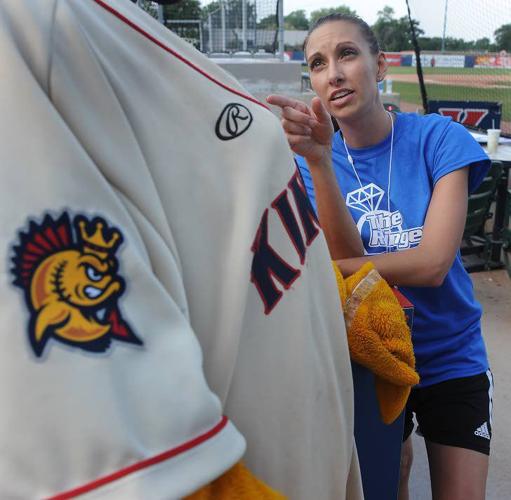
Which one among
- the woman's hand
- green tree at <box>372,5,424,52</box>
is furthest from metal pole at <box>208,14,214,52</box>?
the woman's hand

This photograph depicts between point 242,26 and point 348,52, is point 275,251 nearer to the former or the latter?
point 348,52

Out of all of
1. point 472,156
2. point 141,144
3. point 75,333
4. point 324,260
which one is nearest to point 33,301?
point 75,333

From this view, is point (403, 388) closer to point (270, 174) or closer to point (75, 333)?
point (270, 174)

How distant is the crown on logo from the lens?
537mm

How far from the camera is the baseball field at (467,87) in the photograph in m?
14.0

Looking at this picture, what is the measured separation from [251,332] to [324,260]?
189mm

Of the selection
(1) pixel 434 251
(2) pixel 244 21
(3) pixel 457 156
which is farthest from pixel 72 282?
(2) pixel 244 21

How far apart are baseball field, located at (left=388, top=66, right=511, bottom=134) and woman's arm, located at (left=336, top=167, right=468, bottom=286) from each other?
35.5ft

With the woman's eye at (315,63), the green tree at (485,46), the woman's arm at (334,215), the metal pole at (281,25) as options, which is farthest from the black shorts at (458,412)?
the green tree at (485,46)

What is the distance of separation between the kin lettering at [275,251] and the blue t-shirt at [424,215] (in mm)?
698

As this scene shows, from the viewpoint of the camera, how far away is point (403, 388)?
3.71ft

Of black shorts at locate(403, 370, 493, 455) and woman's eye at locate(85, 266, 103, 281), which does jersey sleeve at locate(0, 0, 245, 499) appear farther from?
black shorts at locate(403, 370, 493, 455)

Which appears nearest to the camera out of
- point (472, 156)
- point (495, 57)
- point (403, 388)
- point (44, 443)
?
point (44, 443)

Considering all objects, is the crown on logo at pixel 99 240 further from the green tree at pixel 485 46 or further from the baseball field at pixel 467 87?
the green tree at pixel 485 46
